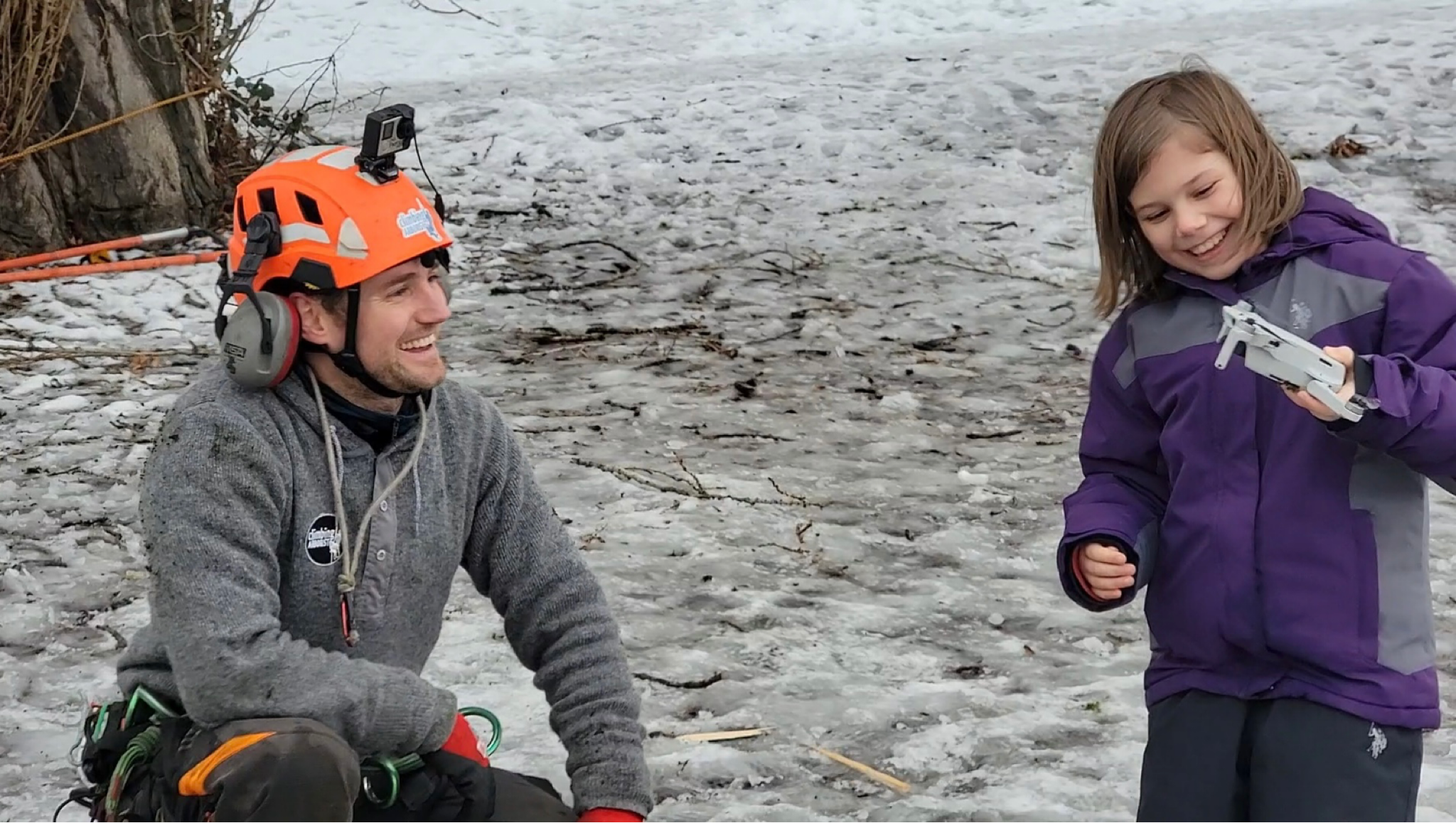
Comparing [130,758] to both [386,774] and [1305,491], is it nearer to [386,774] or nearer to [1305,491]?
[386,774]

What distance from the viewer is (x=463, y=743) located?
279 cm

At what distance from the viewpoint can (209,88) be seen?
8.17 m

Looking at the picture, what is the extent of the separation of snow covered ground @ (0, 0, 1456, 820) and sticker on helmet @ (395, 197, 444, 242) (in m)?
1.36

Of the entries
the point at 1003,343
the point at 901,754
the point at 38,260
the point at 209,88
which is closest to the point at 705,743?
the point at 901,754

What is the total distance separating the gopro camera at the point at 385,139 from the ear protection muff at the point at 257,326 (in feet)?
0.60

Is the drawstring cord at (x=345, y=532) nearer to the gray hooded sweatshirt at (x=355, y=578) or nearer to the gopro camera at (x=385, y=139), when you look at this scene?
the gray hooded sweatshirt at (x=355, y=578)

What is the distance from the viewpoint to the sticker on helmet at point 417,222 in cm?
264

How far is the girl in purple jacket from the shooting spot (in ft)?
7.95

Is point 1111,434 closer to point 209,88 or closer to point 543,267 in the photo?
point 543,267

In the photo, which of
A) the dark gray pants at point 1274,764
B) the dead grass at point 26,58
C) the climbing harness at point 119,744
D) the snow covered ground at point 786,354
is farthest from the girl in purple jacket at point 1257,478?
the dead grass at point 26,58

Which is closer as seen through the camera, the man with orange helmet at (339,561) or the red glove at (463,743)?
the man with orange helmet at (339,561)

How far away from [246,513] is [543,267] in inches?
223

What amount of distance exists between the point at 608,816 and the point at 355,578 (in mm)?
581

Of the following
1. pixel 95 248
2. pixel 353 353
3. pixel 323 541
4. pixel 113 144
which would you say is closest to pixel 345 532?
pixel 323 541
